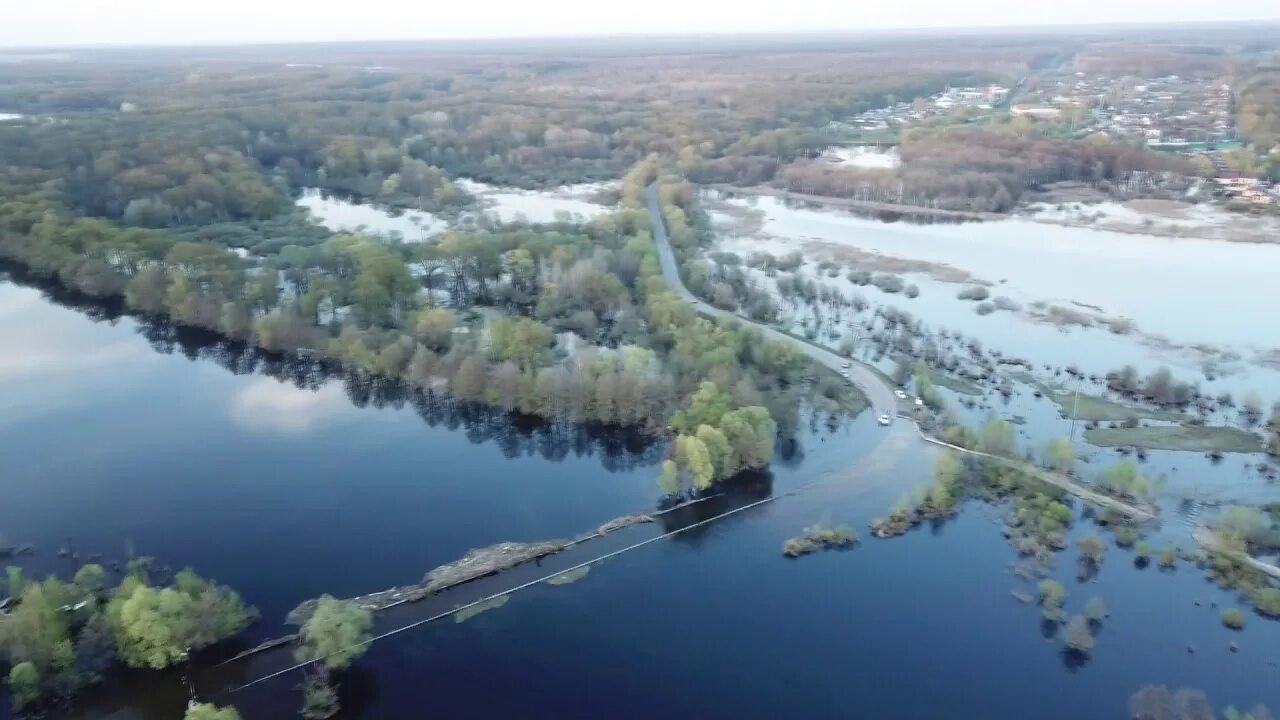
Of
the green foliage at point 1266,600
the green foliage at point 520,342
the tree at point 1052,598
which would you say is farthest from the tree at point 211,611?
the green foliage at point 1266,600

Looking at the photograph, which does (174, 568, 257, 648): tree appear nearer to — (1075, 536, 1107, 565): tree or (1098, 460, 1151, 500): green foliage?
(1075, 536, 1107, 565): tree

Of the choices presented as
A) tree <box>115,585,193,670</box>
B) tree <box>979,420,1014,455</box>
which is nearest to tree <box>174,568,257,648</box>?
tree <box>115,585,193,670</box>

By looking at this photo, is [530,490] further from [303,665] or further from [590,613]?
[303,665]

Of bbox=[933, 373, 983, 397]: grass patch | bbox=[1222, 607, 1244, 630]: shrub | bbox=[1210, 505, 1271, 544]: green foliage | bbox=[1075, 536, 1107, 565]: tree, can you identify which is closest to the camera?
bbox=[1222, 607, 1244, 630]: shrub

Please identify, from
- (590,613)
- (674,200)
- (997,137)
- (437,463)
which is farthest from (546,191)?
(590,613)

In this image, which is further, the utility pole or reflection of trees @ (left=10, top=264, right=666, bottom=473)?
reflection of trees @ (left=10, top=264, right=666, bottom=473)

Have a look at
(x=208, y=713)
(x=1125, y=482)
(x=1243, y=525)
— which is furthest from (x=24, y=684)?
(x=1243, y=525)

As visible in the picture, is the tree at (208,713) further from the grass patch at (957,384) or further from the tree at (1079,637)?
the grass patch at (957,384)

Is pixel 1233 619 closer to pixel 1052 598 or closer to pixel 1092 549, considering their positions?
pixel 1092 549
